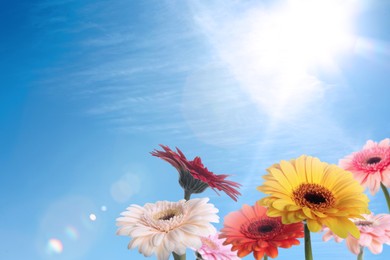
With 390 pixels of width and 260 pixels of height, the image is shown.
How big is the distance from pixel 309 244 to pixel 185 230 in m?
0.35

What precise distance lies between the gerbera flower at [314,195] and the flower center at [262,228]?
137mm

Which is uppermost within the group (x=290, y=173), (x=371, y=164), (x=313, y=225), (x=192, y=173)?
(x=371, y=164)

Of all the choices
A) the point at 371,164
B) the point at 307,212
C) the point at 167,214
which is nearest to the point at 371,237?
the point at 371,164

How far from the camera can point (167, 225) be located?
146 cm

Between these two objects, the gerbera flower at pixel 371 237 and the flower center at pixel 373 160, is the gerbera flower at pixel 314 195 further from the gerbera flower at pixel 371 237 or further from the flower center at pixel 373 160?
the flower center at pixel 373 160

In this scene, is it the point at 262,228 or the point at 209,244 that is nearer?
the point at 262,228

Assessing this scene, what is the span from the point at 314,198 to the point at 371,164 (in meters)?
0.77

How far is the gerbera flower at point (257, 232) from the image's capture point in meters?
1.44

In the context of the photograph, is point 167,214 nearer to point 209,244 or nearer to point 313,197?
point 209,244

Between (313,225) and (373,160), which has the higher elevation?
(373,160)

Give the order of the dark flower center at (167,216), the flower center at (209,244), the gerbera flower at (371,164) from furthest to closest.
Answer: the gerbera flower at (371,164) < the flower center at (209,244) < the dark flower center at (167,216)

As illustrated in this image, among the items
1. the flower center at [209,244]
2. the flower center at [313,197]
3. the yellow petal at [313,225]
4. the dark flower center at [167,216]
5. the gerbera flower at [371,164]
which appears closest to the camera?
the yellow petal at [313,225]

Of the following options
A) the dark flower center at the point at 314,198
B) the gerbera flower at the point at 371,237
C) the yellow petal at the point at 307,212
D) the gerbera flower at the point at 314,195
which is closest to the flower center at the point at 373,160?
the gerbera flower at the point at 371,237

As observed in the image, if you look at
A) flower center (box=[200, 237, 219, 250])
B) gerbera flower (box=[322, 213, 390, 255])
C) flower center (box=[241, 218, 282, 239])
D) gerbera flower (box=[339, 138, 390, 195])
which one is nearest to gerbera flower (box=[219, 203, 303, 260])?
flower center (box=[241, 218, 282, 239])
